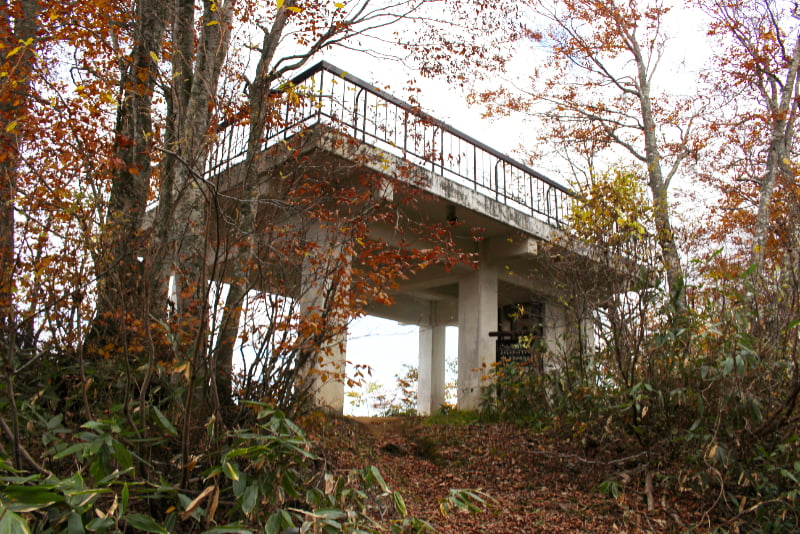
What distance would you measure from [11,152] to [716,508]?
5910 mm

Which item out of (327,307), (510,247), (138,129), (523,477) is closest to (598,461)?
(523,477)

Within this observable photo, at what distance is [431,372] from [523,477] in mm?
8062

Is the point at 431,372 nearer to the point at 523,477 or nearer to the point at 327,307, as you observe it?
the point at 523,477

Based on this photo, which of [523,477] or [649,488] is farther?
[523,477]

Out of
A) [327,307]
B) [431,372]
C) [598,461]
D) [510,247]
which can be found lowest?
[598,461]

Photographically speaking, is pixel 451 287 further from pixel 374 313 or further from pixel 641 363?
pixel 641 363

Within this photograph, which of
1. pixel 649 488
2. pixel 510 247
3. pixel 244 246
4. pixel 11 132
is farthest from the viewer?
pixel 510 247

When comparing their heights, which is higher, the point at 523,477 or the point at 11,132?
the point at 11,132

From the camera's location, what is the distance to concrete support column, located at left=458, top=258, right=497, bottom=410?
32.6ft

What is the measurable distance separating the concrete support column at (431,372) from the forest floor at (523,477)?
5.63 metres

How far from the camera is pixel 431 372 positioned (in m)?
14.0

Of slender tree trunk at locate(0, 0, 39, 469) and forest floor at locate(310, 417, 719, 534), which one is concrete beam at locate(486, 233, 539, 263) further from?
slender tree trunk at locate(0, 0, 39, 469)

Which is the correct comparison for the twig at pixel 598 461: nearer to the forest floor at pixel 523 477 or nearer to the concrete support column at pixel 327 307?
the forest floor at pixel 523 477

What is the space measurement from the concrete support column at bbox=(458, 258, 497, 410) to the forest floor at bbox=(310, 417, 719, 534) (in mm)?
1741
